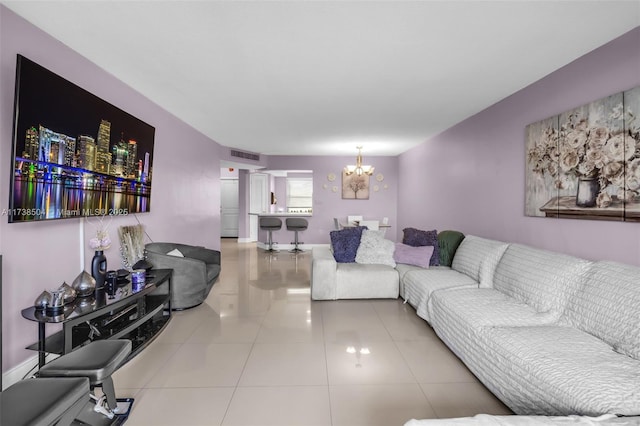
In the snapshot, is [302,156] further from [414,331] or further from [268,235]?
[414,331]

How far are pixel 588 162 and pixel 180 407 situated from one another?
3.67 metres

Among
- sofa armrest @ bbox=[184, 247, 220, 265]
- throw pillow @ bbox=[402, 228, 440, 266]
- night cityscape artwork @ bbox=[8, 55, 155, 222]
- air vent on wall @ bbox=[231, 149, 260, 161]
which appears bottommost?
sofa armrest @ bbox=[184, 247, 220, 265]

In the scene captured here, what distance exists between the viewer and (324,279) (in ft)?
13.0

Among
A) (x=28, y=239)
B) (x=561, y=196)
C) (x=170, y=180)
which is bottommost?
(x=28, y=239)

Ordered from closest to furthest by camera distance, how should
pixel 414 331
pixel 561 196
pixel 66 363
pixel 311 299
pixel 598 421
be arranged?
pixel 598 421
pixel 66 363
pixel 561 196
pixel 414 331
pixel 311 299

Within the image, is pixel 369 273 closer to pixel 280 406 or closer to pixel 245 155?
pixel 280 406

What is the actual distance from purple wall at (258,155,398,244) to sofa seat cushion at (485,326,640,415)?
616 cm

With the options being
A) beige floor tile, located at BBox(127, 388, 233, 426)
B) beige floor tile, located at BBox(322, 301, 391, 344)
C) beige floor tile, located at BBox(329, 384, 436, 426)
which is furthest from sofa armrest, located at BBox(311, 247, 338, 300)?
beige floor tile, located at BBox(127, 388, 233, 426)

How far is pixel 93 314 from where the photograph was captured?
204cm

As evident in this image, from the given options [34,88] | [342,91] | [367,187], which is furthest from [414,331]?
[367,187]

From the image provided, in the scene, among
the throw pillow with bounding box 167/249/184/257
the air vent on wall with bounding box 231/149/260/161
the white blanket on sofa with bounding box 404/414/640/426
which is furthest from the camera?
the air vent on wall with bounding box 231/149/260/161

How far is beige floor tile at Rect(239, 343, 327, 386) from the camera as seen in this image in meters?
2.19

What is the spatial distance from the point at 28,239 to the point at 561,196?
14.8ft

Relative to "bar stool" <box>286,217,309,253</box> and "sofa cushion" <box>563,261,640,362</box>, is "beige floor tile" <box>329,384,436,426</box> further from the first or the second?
"bar stool" <box>286,217,309,253</box>
